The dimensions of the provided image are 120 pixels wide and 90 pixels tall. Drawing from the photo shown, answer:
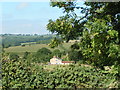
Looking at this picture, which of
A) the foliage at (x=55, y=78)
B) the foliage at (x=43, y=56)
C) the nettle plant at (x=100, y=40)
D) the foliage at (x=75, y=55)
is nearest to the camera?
the nettle plant at (x=100, y=40)

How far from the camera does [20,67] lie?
733cm

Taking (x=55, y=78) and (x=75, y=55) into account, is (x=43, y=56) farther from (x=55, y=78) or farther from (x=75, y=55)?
(x=75, y=55)

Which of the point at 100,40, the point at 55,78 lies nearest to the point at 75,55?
the point at 55,78

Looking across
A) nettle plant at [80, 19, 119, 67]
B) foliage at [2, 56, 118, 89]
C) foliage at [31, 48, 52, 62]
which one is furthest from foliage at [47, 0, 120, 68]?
foliage at [31, 48, 52, 62]

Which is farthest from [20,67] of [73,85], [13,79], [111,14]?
[111,14]

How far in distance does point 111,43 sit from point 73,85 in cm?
272

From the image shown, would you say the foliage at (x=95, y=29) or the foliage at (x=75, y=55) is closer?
the foliage at (x=95, y=29)

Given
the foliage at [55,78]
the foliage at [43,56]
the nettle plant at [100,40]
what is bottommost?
the foliage at [55,78]

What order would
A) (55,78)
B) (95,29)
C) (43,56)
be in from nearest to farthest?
(95,29), (55,78), (43,56)

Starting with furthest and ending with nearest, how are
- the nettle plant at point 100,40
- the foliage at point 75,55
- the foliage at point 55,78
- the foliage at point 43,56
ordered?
1. the foliage at point 43,56
2. the foliage at point 55,78
3. the foliage at point 75,55
4. the nettle plant at point 100,40

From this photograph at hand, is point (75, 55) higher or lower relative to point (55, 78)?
higher

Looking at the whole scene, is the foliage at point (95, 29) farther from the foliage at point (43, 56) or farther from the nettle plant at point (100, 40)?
the foliage at point (43, 56)

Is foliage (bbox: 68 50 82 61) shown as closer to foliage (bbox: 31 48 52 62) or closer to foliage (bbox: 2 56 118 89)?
foliage (bbox: 2 56 118 89)

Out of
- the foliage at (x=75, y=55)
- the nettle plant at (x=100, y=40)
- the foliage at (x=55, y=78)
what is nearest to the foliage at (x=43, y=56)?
the foliage at (x=55, y=78)
